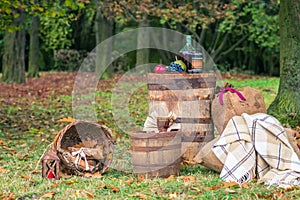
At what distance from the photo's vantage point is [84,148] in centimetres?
526

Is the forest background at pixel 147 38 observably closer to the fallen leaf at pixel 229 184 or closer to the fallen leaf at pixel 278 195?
the fallen leaf at pixel 229 184

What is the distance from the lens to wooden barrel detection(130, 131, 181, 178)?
499cm

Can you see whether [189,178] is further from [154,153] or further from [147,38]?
[147,38]

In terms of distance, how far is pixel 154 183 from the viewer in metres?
4.75

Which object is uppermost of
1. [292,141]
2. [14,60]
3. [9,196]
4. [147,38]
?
[147,38]

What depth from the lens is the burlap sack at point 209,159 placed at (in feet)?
16.9

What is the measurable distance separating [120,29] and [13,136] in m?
17.3

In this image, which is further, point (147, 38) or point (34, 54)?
point (34, 54)

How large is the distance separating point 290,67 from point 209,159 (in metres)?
3.20

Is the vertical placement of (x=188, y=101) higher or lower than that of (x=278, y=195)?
higher

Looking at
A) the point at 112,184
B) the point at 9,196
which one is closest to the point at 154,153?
the point at 112,184

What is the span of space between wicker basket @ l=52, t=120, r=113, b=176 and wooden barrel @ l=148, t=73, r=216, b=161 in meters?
0.71

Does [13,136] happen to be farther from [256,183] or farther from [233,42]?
[233,42]

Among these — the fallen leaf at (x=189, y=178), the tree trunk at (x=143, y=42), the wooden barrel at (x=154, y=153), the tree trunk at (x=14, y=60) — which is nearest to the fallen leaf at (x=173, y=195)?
the fallen leaf at (x=189, y=178)
